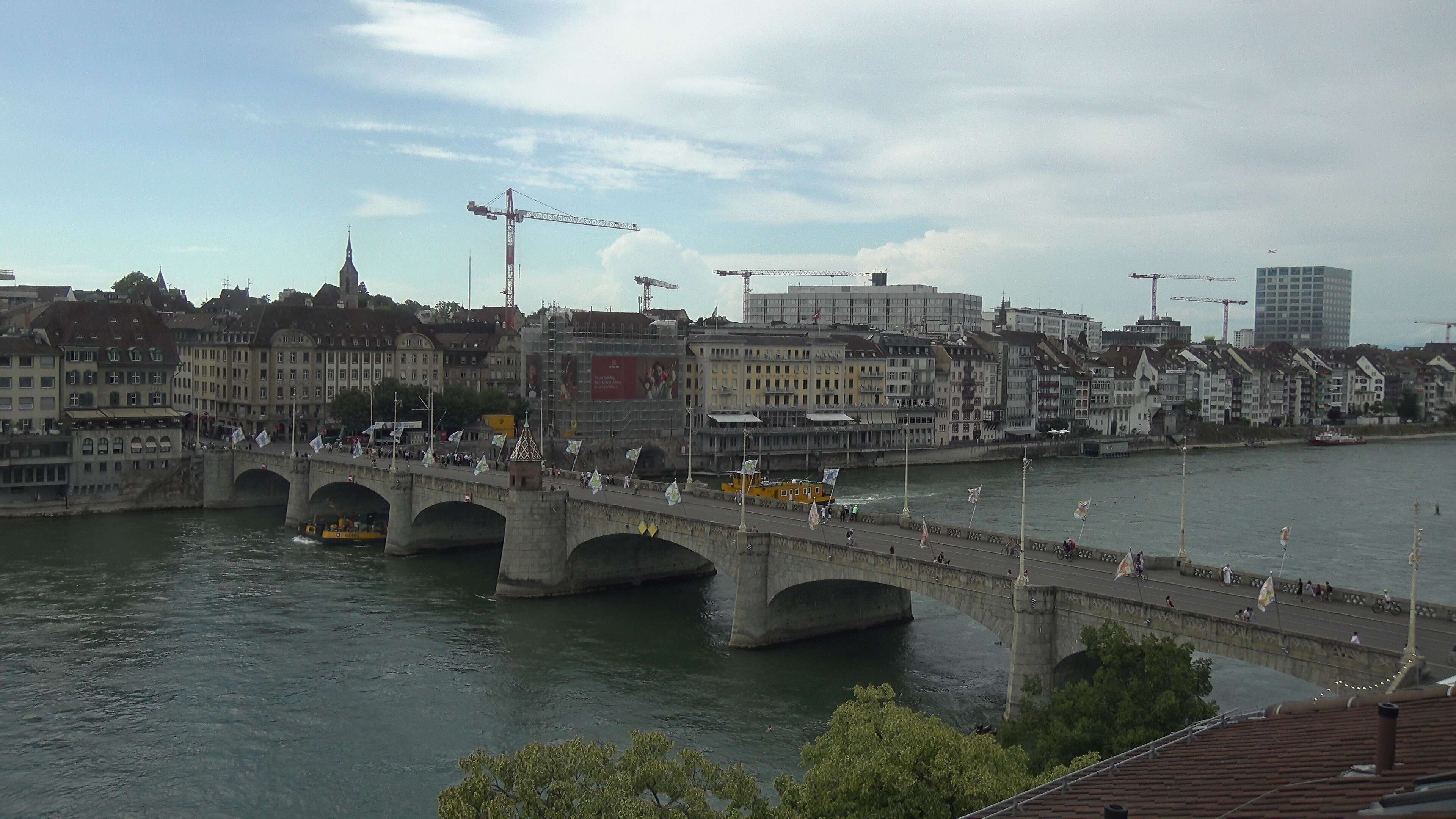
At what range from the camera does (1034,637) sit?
40031 millimetres

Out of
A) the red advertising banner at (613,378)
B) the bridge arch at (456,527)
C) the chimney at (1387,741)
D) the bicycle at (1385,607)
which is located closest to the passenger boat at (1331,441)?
the red advertising banner at (613,378)

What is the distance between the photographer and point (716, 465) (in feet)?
451

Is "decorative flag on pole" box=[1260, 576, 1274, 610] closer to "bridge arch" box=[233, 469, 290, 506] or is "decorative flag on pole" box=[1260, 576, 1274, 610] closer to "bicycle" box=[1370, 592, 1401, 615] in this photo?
"bicycle" box=[1370, 592, 1401, 615]

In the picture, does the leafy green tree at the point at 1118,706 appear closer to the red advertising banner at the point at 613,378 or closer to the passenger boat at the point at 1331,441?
the red advertising banner at the point at 613,378

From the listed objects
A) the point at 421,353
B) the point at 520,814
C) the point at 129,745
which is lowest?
the point at 129,745

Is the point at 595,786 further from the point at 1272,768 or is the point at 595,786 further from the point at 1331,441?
the point at 1331,441

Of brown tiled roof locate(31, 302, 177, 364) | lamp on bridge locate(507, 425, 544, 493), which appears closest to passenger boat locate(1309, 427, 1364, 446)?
lamp on bridge locate(507, 425, 544, 493)

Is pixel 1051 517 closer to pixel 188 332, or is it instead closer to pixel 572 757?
pixel 572 757

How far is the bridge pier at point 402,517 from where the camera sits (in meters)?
77.8

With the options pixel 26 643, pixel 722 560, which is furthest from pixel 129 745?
pixel 722 560

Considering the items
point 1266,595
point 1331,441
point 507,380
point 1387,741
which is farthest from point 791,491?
point 1331,441

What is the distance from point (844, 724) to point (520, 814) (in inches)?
289

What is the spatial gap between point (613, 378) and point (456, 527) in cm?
5410

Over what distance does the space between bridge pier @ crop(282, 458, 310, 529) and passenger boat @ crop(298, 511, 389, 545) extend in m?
0.62
